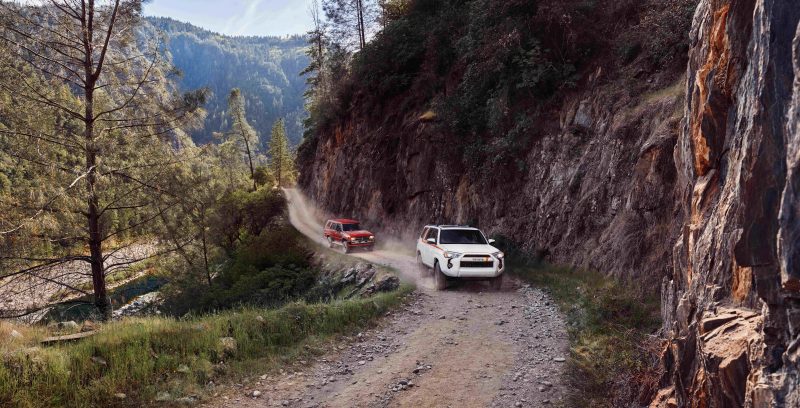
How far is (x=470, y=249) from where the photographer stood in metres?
13.3

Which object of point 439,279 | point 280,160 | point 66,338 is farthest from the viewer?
A: point 280,160

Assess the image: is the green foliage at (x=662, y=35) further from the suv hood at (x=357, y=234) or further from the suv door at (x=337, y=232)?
the suv door at (x=337, y=232)

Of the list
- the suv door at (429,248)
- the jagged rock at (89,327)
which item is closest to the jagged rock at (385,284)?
the suv door at (429,248)

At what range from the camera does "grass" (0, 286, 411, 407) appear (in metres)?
6.03

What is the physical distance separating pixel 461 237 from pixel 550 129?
6023 mm

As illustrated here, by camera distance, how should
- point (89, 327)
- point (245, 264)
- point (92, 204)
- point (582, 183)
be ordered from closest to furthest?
point (89, 327), point (92, 204), point (582, 183), point (245, 264)

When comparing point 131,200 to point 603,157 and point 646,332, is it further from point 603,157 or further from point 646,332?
point 603,157

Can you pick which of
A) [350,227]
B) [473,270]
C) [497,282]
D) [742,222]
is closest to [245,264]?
[350,227]

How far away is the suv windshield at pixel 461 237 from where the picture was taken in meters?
14.2

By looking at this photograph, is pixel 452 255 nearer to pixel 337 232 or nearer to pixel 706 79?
pixel 706 79

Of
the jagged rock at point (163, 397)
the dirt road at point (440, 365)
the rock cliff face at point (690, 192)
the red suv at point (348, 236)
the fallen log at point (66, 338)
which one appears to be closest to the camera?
the rock cliff face at point (690, 192)

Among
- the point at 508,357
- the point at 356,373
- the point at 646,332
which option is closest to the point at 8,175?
the point at 356,373

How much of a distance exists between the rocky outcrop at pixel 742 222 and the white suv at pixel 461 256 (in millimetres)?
7315

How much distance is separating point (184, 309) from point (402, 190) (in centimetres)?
1403
